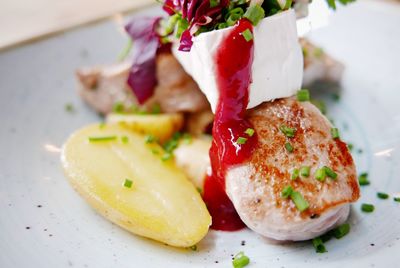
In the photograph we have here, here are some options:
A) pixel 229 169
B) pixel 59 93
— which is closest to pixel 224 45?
pixel 229 169

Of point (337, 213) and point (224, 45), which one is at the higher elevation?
point (224, 45)

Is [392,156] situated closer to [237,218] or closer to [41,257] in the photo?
[237,218]

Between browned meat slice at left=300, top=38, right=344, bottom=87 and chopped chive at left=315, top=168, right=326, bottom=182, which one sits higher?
chopped chive at left=315, top=168, right=326, bottom=182

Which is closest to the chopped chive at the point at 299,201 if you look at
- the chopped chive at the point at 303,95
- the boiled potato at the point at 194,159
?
the chopped chive at the point at 303,95

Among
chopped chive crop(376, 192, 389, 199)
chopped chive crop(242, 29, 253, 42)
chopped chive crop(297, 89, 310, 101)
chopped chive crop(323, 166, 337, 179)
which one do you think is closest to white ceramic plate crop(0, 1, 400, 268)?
chopped chive crop(376, 192, 389, 199)

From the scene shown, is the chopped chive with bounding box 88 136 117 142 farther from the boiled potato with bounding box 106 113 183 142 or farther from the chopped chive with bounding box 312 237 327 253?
the chopped chive with bounding box 312 237 327 253

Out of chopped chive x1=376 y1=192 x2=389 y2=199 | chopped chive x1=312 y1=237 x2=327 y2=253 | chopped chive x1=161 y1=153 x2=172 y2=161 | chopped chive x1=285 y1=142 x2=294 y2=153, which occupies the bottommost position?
chopped chive x1=376 y1=192 x2=389 y2=199
